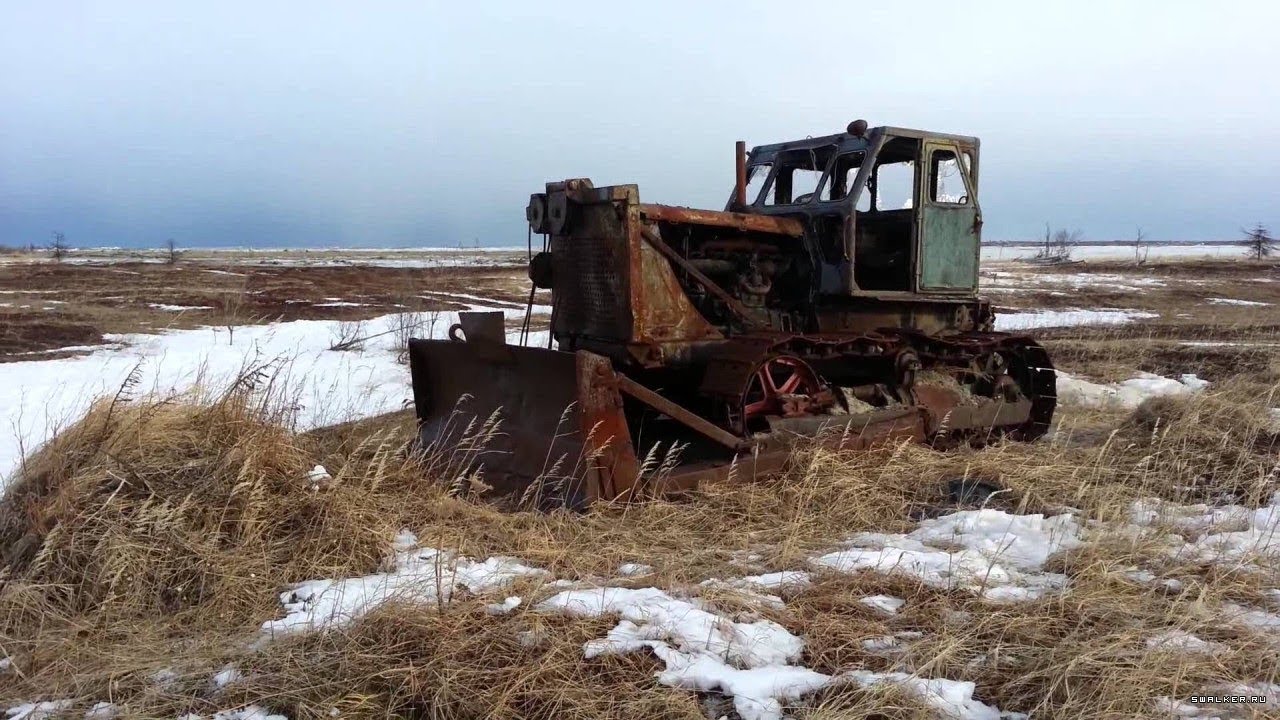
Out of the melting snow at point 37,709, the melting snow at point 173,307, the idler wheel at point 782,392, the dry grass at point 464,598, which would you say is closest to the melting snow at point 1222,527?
the dry grass at point 464,598

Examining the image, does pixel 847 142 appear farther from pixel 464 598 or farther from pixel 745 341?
pixel 464 598

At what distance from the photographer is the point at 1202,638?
306 centimetres

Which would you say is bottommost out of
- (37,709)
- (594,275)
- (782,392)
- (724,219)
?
(37,709)

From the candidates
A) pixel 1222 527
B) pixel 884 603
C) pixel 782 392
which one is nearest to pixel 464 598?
pixel 884 603

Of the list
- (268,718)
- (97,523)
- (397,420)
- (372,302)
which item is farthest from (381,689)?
(372,302)

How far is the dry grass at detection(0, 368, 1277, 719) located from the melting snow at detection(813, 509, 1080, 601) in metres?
0.13

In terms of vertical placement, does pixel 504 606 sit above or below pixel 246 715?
above

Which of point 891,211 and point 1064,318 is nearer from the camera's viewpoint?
point 891,211

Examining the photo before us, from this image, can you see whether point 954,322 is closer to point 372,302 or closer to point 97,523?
point 97,523

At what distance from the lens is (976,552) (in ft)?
13.3

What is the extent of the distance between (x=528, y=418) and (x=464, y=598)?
212 cm

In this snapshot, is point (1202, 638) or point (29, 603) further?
point (29, 603)

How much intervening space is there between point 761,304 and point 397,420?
383 cm

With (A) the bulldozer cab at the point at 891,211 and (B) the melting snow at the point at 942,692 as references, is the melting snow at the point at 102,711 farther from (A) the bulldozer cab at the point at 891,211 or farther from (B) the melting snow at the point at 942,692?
(A) the bulldozer cab at the point at 891,211
